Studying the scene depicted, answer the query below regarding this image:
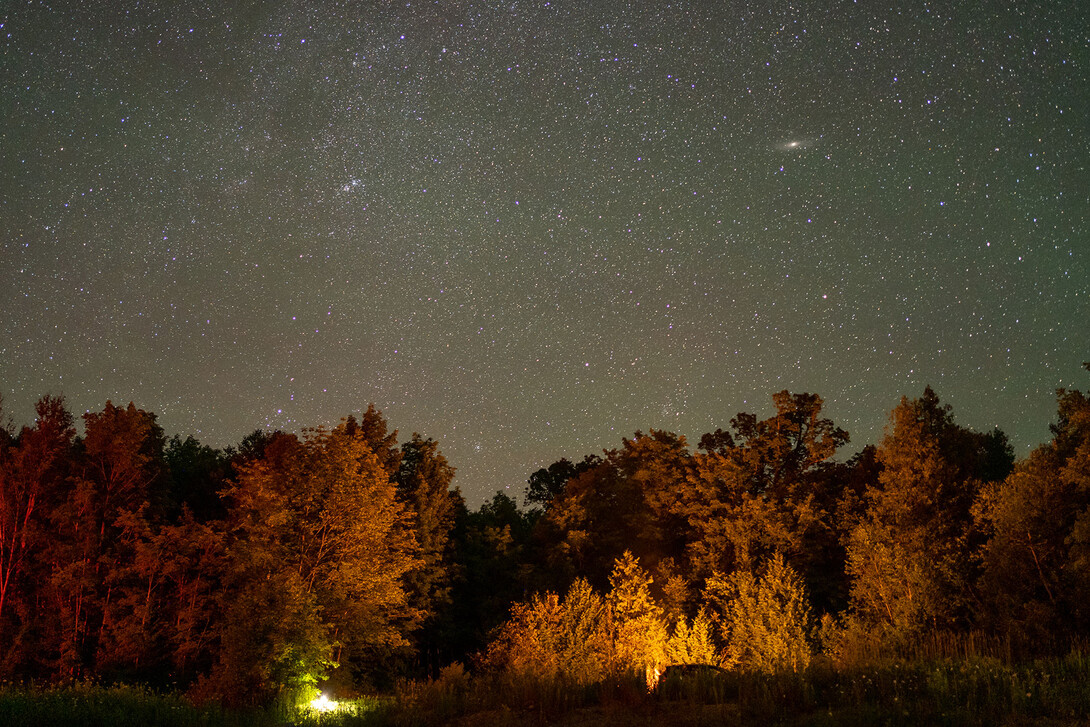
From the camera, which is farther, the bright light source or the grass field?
the bright light source

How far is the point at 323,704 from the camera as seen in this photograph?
78.2 ft

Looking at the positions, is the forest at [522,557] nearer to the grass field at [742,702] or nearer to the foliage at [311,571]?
the foliage at [311,571]

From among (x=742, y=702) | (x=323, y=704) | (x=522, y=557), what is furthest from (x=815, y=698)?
(x=522, y=557)

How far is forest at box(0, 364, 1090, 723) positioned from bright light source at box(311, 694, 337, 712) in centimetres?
125

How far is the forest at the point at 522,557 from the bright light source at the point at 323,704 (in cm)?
125

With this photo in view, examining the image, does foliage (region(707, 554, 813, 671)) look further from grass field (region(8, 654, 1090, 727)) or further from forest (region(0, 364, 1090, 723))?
grass field (region(8, 654, 1090, 727))

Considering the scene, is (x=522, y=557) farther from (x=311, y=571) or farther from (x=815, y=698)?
(x=815, y=698)

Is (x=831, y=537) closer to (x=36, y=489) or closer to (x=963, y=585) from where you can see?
(x=963, y=585)

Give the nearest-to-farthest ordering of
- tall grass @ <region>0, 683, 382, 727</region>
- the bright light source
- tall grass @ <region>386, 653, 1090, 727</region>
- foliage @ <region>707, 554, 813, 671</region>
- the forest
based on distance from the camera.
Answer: tall grass @ <region>386, 653, 1090, 727</region>, tall grass @ <region>0, 683, 382, 727</region>, the bright light source, foliage @ <region>707, 554, 813, 671</region>, the forest

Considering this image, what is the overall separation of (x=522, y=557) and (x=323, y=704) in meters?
26.2

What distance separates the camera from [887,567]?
32875 millimetres

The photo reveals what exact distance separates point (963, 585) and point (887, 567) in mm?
3058

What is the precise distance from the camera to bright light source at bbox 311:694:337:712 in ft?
71.0

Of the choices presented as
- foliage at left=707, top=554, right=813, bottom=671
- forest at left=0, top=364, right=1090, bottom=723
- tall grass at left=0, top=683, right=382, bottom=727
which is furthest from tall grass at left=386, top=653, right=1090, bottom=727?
foliage at left=707, top=554, right=813, bottom=671
